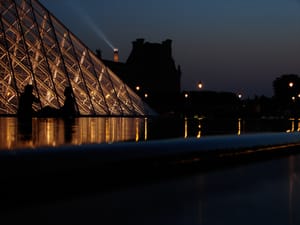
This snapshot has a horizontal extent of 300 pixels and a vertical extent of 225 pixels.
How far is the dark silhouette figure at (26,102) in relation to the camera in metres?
16.9

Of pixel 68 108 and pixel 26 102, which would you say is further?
pixel 68 108

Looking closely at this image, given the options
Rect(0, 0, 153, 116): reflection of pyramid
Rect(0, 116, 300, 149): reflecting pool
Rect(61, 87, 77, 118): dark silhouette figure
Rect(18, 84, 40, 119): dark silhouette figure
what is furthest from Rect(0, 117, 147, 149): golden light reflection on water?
Rect(0, 0, 153, 116): reflection of pyramid

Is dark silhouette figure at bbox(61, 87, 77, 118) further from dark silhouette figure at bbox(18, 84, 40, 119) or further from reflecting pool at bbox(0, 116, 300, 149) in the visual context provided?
reflecting pool at bbox(0, 116, 300, 149)

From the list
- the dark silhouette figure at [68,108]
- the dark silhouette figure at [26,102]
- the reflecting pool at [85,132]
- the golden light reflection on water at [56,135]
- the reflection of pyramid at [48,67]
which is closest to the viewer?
the golden light reflection on water at [56,135]

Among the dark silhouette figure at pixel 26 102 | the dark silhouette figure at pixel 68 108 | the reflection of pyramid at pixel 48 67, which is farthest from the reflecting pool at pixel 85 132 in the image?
the reflection of pyramid at pixel 48 67

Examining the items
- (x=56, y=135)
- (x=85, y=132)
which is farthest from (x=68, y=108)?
(x=56, y=135)

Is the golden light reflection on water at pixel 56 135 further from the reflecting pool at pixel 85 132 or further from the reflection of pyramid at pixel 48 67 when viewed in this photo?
the reflection of pyramid at pixel 48 67

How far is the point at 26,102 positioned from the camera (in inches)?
680

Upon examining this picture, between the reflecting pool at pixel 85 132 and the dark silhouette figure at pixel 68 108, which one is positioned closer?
the reflecting pool at pixel 85 132

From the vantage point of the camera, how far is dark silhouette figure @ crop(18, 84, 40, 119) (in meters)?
16.9

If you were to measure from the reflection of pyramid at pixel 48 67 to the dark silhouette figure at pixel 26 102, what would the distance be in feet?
7.56

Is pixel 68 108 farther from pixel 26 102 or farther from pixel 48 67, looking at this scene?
pixel 48 67

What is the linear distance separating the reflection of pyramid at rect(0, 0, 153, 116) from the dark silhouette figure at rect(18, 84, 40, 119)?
231 cm

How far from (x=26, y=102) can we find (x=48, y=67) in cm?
604
